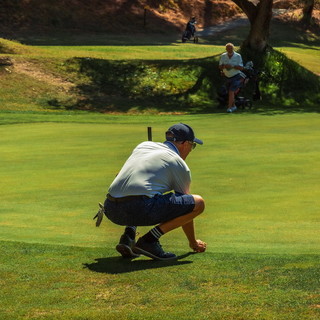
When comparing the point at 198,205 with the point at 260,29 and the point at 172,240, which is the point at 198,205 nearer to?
the point at 172,240

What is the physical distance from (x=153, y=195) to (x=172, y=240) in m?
1.51

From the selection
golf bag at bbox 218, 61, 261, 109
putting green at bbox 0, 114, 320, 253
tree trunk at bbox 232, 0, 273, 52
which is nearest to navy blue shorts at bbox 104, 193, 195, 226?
putting green at bbox 0, 114, 320, 253

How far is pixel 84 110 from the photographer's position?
30.4m

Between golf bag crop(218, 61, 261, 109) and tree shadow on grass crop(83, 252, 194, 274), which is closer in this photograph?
tree shadow on grass crop(83, 252, 194, 274)

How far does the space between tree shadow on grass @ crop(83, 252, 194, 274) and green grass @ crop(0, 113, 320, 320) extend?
1 centimetres

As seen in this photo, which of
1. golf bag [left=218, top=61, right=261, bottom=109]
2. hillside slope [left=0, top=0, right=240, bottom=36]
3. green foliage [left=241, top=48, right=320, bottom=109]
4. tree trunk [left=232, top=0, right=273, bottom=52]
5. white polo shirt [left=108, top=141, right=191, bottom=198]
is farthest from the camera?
hillside slope [left=0, top=0, right=240, bottom=36]

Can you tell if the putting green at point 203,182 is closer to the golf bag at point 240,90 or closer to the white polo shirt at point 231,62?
the white polo shirt at point 231,62

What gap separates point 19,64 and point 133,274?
2604 cm

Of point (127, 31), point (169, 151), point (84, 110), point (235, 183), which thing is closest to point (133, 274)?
point (169, 151)

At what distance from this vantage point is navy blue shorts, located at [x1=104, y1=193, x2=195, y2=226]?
8.33 meters

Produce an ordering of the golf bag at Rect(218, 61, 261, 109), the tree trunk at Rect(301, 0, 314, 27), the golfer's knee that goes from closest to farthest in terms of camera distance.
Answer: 1. the golfer's knee
2. the golf bag at Rect(218, 61, 261, 109)
3. the tree trunk at Rect(301, 0, 314, 27)

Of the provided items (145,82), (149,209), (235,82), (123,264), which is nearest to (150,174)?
(149,209)

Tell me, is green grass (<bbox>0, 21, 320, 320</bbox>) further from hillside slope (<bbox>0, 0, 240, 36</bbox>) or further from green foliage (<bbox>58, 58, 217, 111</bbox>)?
hillside slope (<bbox>0, 0, 240, 36</bbox>)

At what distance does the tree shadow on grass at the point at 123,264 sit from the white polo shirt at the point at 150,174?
60cm
